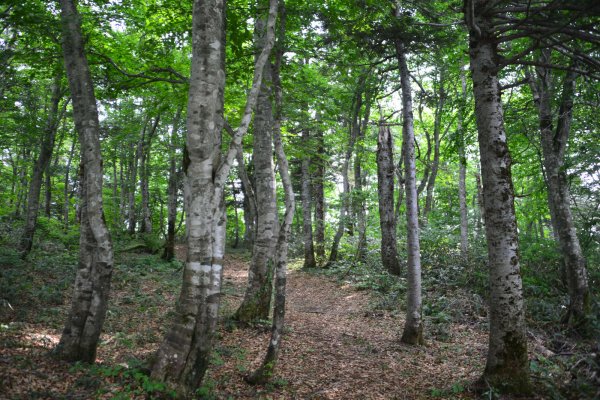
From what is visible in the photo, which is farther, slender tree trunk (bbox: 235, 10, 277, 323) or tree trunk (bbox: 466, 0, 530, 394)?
slender tree trunk (bbox: 235, 10, 277, 323)

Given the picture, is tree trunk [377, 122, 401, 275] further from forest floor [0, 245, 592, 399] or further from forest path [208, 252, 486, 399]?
forest path [208, 252, 486, 399]

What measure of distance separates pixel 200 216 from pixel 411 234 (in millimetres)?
5278

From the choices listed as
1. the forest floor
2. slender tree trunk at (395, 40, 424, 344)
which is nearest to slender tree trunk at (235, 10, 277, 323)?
the forest floor

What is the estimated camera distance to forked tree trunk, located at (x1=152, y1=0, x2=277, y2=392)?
4.52 metres

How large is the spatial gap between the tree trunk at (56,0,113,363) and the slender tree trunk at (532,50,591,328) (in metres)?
9.27

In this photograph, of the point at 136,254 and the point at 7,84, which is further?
the point at 136,254

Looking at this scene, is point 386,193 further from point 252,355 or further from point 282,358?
point 252,355

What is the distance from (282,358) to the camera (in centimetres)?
695

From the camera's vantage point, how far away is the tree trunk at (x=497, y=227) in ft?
16.2

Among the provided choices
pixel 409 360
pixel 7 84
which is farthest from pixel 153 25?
pixel 409 360

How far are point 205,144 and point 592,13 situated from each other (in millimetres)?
4868

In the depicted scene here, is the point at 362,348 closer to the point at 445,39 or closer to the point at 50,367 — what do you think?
the point at 50,367

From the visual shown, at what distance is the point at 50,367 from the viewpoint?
491 centimetres

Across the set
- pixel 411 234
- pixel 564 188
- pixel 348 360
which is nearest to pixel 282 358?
pixel 348 360
